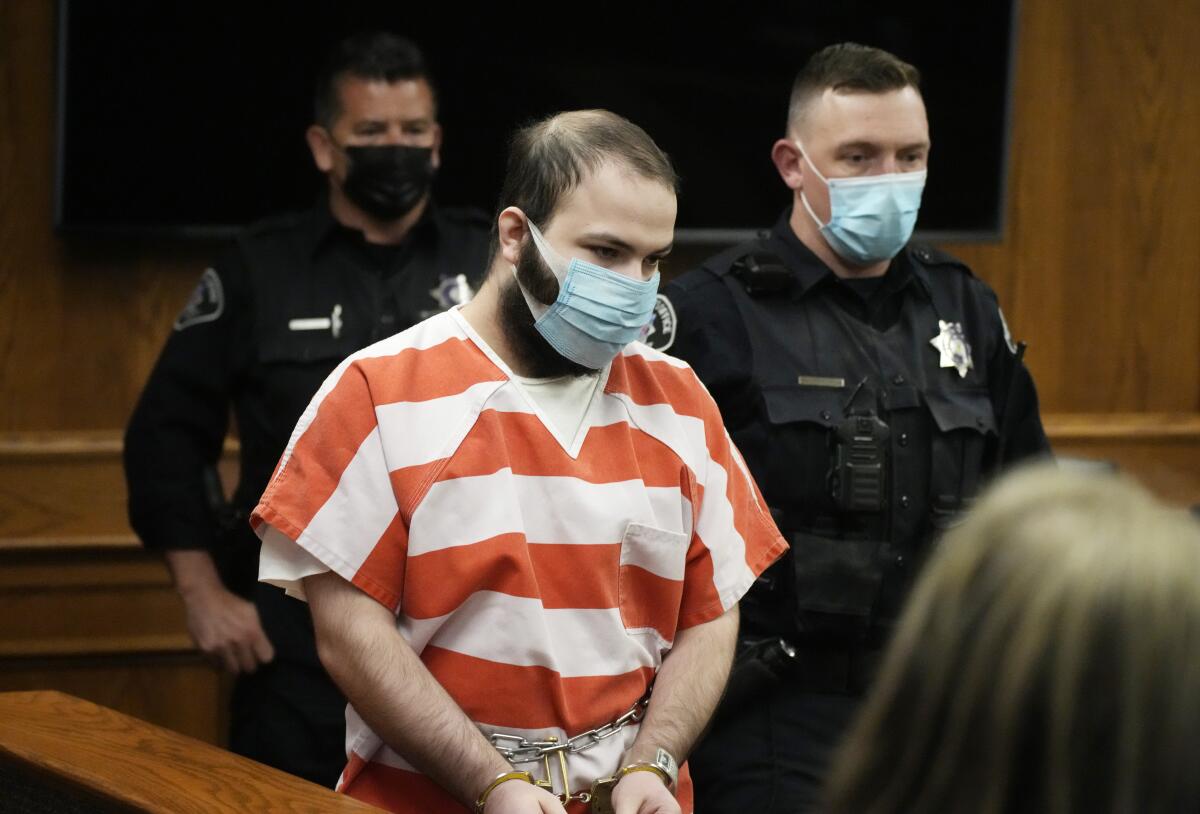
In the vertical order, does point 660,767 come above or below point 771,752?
above

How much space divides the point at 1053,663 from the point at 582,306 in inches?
47.8

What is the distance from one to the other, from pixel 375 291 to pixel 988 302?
49.3 inches

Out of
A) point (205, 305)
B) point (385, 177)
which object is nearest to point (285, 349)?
point (205, 305)

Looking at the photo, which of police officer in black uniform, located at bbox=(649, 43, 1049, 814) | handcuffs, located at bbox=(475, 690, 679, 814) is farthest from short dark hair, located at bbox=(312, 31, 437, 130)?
handcuffs, located at bbox=(475, 690, 679, 814)

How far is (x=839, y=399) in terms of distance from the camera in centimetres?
287

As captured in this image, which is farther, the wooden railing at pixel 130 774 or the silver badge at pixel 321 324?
the silver badge at pixel 321 324

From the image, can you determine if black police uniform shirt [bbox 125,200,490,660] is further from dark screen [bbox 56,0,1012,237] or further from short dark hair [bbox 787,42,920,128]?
short dark hair [bbox 787,42,920,128]

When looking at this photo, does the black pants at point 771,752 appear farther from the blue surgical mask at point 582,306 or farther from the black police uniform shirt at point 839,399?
the blue surgical mask at point 582,306

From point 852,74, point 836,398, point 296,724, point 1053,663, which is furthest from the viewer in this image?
point 296,724

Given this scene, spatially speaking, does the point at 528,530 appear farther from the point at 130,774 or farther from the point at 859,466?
the point at 859,466

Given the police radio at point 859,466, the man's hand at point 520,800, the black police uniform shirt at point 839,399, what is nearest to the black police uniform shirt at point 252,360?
the black police uniform shirt at point 839,399

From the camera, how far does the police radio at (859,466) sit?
2.80 meters

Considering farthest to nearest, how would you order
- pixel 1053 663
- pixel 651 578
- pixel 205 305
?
pixel 205 305
pixel 651 578
pixel 1053 663

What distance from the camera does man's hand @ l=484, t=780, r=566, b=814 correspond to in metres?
1.94
